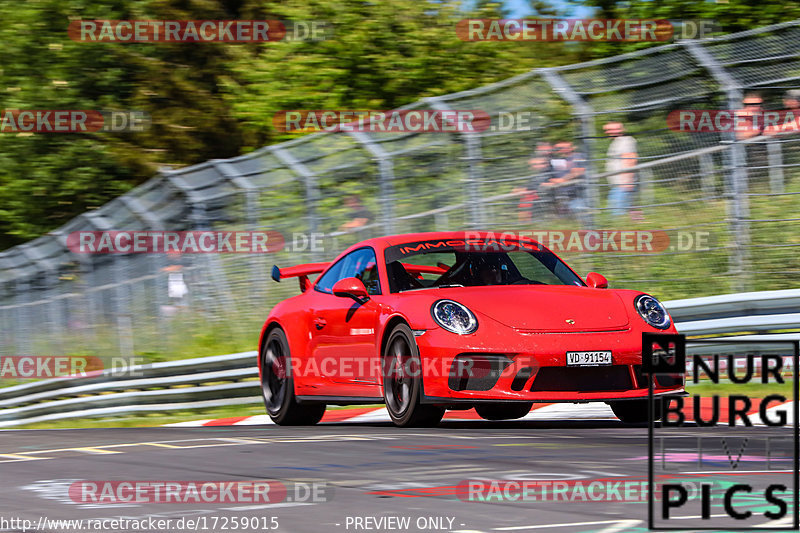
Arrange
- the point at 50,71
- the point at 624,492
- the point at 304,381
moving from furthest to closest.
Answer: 1. the point at 50,71
2. the point at 304,381
3. the point at 624,492

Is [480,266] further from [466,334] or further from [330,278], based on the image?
[330,278]

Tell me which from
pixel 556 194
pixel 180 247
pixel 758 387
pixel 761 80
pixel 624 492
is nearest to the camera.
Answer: pixel 758 387

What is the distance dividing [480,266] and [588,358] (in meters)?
1.57

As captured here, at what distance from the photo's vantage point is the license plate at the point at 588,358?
8.05 meters

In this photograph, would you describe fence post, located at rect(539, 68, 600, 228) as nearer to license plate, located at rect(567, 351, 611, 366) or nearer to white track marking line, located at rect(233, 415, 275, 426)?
white track marking line, located at rect(233, 415, 275, 426)

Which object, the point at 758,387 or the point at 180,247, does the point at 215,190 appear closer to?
the point at 180,247

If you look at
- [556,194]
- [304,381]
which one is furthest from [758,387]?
[556,194]

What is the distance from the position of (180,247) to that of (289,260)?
172 cm

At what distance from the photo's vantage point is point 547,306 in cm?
837

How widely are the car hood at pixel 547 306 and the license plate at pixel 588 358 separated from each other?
0.57 ft

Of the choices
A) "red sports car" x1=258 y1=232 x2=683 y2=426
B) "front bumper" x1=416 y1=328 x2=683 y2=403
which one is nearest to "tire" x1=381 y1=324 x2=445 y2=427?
"red sports car" x1=258 y1=232 x2=683 y2=426

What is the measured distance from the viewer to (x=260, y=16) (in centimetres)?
2812

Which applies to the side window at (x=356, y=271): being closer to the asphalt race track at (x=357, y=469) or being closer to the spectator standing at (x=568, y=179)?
the asphalt race track at (x=357, y=469)

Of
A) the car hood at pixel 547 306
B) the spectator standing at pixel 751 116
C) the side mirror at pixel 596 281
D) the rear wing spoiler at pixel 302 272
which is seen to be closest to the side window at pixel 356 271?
the rear wing spoiler at pixel 302 272
